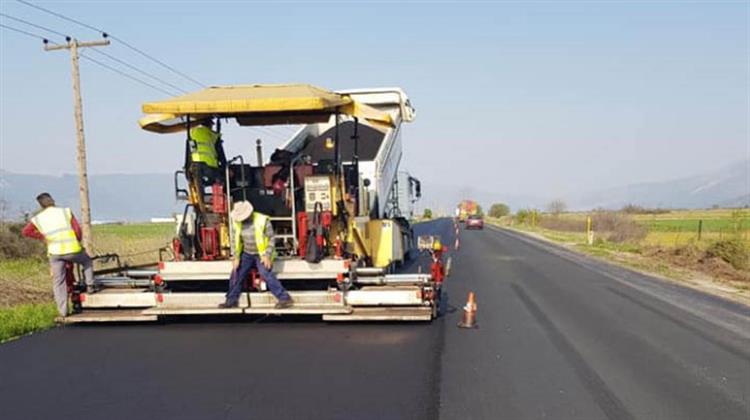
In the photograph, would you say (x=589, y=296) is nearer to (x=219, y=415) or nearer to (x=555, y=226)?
(x=219, y=415)

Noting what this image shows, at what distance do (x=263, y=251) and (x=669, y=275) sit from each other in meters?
11.6

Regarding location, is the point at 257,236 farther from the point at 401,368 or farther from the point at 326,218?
the point at 401,368

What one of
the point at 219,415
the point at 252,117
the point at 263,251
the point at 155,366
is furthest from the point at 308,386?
the point at 252,117

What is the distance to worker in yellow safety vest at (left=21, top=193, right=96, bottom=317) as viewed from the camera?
7.82m

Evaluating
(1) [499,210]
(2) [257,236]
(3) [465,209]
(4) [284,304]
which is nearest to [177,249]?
(2) [257,236]

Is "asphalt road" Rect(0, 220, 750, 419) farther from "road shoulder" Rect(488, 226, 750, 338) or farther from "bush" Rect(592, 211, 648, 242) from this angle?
"bush" Rect(592, 211, 648, 242)

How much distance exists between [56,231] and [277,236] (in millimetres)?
2918

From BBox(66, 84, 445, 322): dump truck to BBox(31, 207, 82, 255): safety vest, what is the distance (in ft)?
2.36

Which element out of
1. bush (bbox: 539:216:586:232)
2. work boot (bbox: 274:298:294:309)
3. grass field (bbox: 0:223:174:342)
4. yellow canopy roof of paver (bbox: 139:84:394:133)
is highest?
yellow canopy roof of paver (bbox: 139:84:394:133)

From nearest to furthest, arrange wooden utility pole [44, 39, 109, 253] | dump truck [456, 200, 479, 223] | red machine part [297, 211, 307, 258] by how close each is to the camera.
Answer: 1. red machine part [297, 211, 307, 258]
2. wooden utility pole [44, 39, 109, 253]
3. dump truck [456, 200, 479, 223]

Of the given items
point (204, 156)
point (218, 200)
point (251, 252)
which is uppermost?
point (204, 156)

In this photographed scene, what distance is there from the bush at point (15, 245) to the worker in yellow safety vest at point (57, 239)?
10.9 meters

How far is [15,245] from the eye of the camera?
1719 cm

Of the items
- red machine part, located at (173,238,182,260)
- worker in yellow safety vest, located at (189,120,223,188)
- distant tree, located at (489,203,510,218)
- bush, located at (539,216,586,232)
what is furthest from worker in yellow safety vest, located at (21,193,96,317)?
distant tree, located at (489,203,510,218)
